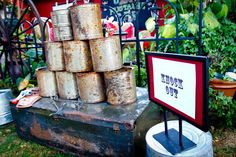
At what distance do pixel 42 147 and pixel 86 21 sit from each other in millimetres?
1359

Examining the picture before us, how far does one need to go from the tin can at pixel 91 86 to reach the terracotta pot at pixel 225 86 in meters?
1.22

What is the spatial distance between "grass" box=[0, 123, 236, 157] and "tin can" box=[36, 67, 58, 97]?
56cm

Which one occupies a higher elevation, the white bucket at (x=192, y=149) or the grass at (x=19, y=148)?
the white bucket at (x=192, y=149)

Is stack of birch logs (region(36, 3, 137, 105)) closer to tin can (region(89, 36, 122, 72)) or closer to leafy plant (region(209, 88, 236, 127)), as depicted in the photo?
tin can (region(89, 36, 122, 72))

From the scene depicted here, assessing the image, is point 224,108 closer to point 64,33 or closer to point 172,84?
point 172,84

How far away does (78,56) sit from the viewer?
2.25 m

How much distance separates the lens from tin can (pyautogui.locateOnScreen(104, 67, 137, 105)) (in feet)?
6.92

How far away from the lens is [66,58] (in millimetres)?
2307

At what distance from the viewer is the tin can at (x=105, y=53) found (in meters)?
2.12

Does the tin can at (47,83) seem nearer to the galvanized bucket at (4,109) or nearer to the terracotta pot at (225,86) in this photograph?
the galvanized bucket at (4,109)

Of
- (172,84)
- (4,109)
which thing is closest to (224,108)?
(172,84)

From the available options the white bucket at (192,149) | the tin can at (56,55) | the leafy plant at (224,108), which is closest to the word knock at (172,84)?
the white bucket at (192,149)

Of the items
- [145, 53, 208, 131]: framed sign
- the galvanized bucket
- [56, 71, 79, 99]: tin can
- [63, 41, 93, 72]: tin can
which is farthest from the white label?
the galvanized bucket

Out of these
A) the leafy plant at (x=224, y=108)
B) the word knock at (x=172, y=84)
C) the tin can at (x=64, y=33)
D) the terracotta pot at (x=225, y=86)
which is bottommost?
the leafy plant at (x=224, y=108)
